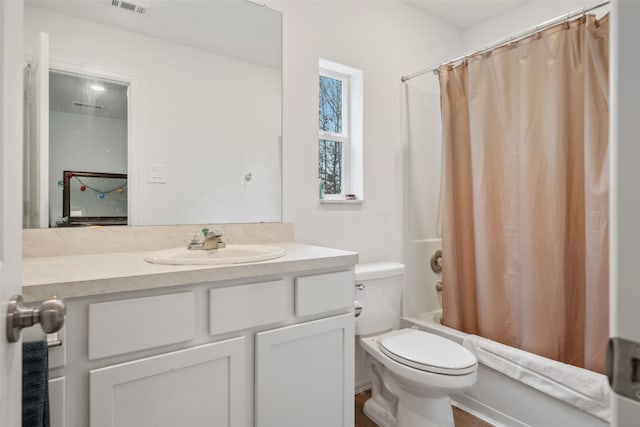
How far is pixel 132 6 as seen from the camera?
145 centimetres

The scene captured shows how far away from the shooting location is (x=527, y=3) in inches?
90.9

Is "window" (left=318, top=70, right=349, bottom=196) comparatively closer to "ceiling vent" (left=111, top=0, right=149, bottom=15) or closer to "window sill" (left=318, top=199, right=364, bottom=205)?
"window sill" (left=318, top=199, right=364, bottom=205)

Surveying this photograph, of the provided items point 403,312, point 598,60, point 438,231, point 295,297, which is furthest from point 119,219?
point 598,60

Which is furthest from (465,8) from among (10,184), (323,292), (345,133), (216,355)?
(10,184)

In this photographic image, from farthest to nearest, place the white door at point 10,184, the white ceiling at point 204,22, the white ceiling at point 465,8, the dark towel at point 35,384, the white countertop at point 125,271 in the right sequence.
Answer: the white ceiling at point 465,8 < the white ceiling at point 204,22 < the white countertop at point 125,271 < the dark towel at point 35,384 < the white door at point 10,184

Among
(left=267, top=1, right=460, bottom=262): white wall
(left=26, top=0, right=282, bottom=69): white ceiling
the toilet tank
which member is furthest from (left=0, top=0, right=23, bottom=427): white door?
the toilet tank

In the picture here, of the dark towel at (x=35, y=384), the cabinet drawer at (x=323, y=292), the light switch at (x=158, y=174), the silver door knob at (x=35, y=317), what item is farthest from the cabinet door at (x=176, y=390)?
the light switch at (x=158, y=174)

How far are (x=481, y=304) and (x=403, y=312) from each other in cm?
51

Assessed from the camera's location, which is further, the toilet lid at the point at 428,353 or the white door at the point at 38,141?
the toilet lid at the point at 428,353

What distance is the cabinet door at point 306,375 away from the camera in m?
1.16

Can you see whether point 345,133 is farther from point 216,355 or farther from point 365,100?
point 216,355

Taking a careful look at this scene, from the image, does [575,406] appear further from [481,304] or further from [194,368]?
[194,368]

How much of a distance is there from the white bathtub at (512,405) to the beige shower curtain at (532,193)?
0.21m

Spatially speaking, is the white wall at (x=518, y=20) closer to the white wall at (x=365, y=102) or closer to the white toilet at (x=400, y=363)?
the white wall at (x=365, y=102)
